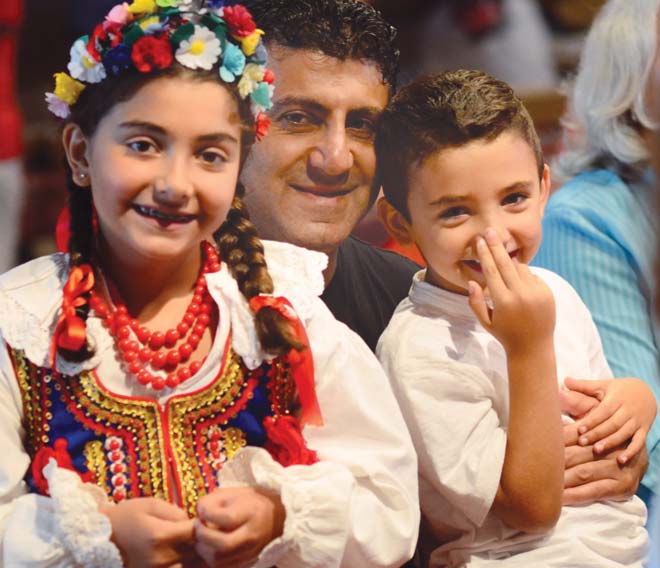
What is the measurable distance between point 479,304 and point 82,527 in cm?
60

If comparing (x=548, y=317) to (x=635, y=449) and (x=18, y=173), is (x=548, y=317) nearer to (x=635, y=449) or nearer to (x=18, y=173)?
(x=635, y=449)

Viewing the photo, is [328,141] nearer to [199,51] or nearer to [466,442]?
[199,51]

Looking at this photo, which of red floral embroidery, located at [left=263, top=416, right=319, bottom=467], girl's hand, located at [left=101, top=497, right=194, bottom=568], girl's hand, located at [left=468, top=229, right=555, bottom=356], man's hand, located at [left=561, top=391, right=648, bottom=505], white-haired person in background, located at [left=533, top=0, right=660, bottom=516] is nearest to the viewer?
girl's hand, located at [left=101, top=497, right=194, bottom=568]

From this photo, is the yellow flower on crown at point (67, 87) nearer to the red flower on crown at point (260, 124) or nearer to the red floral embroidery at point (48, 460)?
the red flower on crown at point (260, 124)

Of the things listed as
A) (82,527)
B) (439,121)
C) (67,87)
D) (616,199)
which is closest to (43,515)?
(82,527)

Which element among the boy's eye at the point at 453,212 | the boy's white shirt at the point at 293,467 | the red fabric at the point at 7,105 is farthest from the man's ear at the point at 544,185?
the red fabric at the point at 7,105

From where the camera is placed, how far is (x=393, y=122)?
1.74m

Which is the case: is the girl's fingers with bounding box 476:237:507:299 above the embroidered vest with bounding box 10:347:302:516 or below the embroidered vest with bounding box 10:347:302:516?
above

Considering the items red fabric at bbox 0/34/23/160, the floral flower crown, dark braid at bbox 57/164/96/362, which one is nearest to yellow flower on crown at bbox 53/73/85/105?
the floral flower crown

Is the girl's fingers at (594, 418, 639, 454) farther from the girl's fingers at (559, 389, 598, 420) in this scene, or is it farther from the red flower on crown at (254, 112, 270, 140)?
the red flower on crown at (254, 112, 270, 140)

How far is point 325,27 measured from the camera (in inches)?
68.3

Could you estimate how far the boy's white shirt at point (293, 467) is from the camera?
139cm

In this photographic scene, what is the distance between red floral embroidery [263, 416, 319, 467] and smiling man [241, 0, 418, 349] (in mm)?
327

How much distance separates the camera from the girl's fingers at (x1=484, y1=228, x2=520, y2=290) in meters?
1.60
